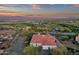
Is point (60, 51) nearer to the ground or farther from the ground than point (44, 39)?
nearer to the ground

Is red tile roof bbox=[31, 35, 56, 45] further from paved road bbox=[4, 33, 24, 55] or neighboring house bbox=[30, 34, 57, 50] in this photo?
paved road bbox=[4, 33, 24, 55]

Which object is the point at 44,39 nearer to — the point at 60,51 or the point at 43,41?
the point at 43,41

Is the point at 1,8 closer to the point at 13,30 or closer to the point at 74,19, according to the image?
the point at 13,30

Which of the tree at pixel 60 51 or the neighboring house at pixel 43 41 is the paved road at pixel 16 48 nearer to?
the neighboring house at pixel 43 41

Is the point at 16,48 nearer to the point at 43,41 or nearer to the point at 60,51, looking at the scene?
the point at 43,41

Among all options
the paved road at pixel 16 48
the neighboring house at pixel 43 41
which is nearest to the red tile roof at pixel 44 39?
the neighboring house at pixel 43 41

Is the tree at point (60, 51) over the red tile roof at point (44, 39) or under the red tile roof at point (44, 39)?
under

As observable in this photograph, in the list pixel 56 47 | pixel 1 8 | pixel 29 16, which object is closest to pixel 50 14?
pixel 29 16

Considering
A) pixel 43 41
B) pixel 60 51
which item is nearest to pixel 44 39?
pixel 43 41

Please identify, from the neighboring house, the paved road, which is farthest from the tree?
the paved road
